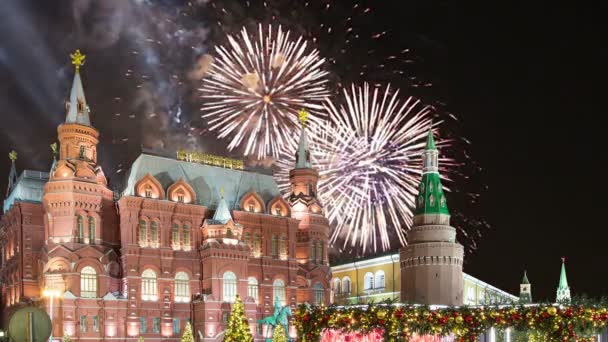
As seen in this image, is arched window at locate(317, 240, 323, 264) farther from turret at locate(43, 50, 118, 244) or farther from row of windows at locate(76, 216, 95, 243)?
row of windows at locate(76, 216, 95, 243)

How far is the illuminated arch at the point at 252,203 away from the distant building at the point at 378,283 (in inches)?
813

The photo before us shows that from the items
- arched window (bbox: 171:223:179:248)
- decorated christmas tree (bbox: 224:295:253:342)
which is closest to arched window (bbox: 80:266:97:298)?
arched window (bbox: 171:223:179:248)

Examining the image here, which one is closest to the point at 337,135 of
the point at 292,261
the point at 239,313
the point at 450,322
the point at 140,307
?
the point at 292,261

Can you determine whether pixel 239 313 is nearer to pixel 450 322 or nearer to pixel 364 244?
pixel 450 322

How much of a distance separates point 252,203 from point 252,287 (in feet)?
29.4

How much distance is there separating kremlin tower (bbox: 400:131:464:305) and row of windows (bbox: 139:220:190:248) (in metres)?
26.4

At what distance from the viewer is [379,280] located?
98938 mm

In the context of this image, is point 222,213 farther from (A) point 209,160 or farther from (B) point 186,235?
(A) point 209,160

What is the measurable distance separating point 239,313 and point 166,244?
113 feet

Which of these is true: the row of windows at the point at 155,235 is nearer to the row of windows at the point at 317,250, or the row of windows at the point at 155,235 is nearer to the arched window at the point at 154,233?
the arched window at the point at 154,233

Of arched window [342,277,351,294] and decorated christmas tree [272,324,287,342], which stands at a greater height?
arched window [342,277,351,294]

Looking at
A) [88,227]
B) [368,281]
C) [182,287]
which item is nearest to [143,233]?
[88,227]

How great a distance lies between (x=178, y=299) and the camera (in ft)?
234

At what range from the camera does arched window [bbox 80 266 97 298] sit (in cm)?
A: 6556
